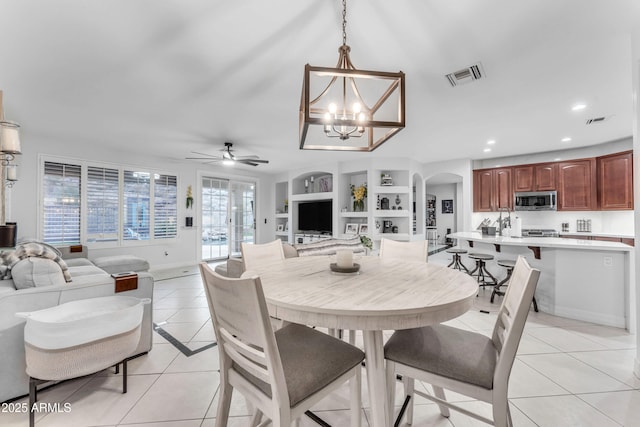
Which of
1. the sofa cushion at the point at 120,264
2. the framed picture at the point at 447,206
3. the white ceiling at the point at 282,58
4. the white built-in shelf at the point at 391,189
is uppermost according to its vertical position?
the white ceiling at the point at 282,58

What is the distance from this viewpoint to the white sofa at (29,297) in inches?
59.0

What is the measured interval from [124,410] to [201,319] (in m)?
1.34

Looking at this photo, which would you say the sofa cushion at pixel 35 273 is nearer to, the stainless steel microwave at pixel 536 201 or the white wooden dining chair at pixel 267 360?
the white wooden dining chair at pixel 267 360

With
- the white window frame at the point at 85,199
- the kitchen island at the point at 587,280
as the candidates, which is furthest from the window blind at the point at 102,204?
the kitchen island at the point at 587,280

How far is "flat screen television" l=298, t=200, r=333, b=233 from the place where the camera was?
6.33 m

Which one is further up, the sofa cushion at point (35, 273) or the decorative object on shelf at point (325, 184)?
the decorative object on shelf at point (325, 184)

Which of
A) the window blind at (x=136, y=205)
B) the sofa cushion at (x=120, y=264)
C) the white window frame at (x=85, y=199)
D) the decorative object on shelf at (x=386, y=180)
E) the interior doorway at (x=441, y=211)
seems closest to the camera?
the sofa cushion at (x=120, y=264)

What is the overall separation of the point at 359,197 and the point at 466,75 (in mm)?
3611

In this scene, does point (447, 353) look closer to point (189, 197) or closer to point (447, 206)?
point (189, 197)

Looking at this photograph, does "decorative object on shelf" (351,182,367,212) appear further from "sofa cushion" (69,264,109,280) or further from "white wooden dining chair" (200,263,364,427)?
"white wooden dining chair" (200,263,364,427)

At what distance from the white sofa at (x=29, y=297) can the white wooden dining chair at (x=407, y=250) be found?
6.49ft

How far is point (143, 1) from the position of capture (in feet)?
5.06

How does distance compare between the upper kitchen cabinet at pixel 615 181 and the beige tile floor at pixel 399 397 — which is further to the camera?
the upper kitchen cabinet at pixel 615 181

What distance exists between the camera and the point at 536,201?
5.12 meters
